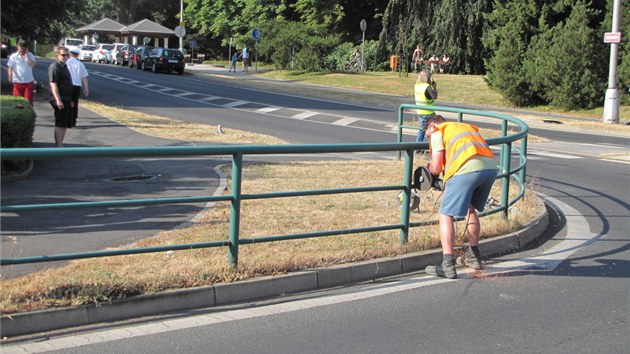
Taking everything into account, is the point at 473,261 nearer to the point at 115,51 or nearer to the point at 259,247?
the point at 259,247

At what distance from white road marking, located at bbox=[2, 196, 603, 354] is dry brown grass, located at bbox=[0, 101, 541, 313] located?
1.29 feet

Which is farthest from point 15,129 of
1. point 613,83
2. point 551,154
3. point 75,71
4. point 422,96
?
point 613,83

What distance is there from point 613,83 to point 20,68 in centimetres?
1913

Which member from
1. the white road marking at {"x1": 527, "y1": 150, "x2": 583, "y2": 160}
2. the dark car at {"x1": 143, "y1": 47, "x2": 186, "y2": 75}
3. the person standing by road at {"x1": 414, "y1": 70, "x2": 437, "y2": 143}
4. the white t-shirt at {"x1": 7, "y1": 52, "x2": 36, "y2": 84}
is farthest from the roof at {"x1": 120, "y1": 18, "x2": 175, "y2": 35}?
the person standing by road at {"x1": 414, "y1": 70, "x2": 437, "y2": 143}

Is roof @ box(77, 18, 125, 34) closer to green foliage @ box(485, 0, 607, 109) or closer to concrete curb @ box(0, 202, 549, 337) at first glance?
green foliage @ box(485, 0, 607, 109)

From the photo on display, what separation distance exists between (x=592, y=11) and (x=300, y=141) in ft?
61.5

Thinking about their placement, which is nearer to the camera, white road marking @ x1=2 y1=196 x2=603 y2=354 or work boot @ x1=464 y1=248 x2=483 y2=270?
white road marking @ x1=2 y1=196 x2=603 y2=354

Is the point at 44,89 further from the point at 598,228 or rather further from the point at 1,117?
the point at 598,228

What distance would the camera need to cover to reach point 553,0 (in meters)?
32.9

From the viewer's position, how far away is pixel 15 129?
11547 millimetres

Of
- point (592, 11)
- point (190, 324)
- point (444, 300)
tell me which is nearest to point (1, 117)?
point (190, 324)

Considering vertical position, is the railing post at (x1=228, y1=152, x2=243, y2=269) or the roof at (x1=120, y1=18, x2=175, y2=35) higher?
the roof at (x1=120, y1=18, x2=175, y2=35)

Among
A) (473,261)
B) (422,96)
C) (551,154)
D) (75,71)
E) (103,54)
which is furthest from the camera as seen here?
(103,54)

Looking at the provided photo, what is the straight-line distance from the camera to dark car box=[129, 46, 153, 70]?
1922 inches
